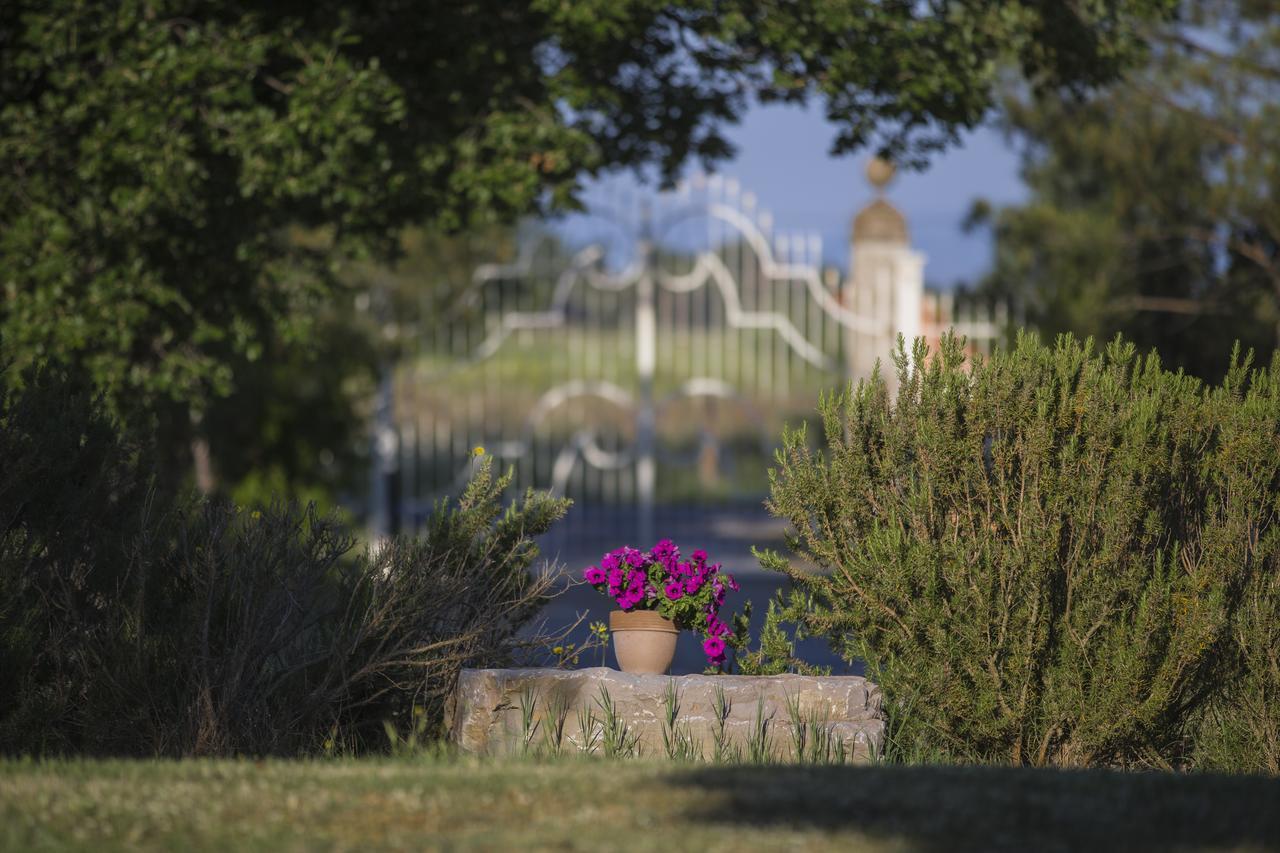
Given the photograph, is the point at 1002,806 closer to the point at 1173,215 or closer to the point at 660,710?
the point at 660,710

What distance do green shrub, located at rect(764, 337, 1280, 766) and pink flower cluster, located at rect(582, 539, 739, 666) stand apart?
31 cm

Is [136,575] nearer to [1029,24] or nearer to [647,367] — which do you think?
[1029,24]

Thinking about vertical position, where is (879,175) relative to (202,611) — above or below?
above

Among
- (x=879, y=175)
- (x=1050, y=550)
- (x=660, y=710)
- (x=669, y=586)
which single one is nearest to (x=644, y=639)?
(x=669, y=586)

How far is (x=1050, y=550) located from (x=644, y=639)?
5.15 ft

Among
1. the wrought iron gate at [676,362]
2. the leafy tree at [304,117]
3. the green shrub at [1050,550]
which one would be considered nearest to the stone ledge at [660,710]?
the green shrub at [1050,550]

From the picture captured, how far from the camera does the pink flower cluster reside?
608 centimetres

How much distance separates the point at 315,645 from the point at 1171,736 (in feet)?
10.6

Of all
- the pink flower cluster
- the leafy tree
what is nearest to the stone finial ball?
the leafy tree

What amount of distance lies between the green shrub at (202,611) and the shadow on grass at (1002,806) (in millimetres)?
1979

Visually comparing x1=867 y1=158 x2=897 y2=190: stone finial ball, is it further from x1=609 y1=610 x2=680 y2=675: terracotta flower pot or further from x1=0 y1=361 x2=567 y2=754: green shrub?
x1=609 y1=610 x2=680 y2=675: terracotta flower pot

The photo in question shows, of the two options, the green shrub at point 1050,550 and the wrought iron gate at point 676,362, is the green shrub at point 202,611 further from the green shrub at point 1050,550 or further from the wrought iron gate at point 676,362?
the wrought iron gate at point 676,362

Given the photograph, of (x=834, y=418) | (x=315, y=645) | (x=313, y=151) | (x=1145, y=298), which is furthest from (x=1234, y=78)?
(x=315, y=645)

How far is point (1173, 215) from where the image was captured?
15258mm
